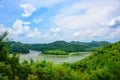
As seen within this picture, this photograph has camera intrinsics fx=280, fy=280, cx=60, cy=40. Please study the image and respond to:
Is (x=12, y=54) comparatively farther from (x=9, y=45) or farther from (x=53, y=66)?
(x=53, y=66)

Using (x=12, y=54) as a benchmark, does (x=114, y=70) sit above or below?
below

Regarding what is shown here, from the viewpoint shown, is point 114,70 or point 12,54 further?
point 114,70

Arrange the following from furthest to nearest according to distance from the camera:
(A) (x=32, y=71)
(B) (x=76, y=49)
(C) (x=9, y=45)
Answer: (B) (x=76, y=49)
(A) (x=32, y=71)
(C) (x=9, y=45)

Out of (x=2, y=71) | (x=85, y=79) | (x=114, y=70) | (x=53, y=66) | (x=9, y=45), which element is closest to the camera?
(x=2, y=71)

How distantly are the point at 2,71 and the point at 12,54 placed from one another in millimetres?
1625

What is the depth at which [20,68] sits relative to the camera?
570 inches

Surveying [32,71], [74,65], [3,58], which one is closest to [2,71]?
[3,58]

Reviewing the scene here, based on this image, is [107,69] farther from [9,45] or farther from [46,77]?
[9,45]

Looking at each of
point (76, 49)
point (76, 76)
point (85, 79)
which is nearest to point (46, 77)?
point (76, 76)

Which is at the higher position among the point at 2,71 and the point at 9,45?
the point at 9,45

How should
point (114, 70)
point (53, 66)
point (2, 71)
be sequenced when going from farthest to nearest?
point (114, 70), point (53, 66), point (2, 71)

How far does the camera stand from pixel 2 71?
1315 cm

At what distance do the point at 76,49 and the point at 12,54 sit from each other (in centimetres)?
14222

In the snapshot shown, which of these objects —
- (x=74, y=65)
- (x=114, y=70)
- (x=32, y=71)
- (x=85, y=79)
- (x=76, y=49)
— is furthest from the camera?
(x=76, y=49)
